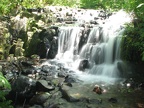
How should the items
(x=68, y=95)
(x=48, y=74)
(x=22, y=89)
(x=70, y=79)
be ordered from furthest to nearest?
(x=48, y=74) < (x=70, y=79) < (x=68, y=95) < (x=22, y=89)

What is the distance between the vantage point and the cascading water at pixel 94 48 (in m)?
11.4

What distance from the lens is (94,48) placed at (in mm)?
12797

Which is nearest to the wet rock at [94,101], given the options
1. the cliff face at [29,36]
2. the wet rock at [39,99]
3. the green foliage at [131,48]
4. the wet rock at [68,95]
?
the wet rock at [68,95]

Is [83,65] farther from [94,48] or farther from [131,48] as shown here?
[131,48]

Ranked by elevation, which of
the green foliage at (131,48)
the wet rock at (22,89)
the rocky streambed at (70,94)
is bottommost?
the rocky streambed at (70,94)

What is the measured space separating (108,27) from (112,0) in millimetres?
9135

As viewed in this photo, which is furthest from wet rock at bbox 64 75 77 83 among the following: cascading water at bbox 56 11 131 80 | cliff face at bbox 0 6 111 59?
cliff face at bbox 0 6 111 59

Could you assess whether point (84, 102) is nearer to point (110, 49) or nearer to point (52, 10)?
point (110, 49)

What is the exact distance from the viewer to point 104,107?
6.73m

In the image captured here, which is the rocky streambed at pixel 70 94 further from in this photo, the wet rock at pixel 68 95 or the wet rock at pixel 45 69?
the wet rock at pixel 45 69

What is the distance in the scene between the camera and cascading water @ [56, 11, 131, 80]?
11.4 metres

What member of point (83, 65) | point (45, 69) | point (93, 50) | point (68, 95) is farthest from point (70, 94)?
point (93, 50)

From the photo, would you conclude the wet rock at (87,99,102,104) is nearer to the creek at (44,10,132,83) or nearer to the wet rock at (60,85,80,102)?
the wet rock at (60,85,80,102)

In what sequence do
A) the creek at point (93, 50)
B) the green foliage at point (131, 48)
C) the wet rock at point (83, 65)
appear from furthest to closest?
1. the wet rock at point (83, 65)
2. the creek at point (93, 50)
3. the green foliage at point (131, 48)
